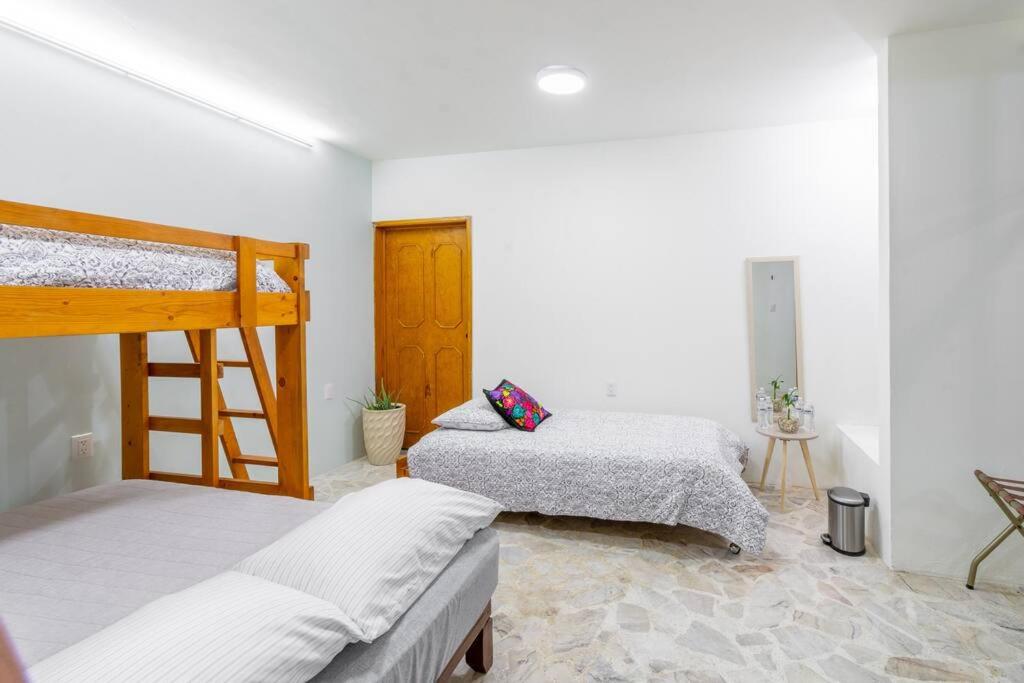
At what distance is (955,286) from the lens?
8.23 ft

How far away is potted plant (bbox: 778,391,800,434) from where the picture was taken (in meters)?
3.41

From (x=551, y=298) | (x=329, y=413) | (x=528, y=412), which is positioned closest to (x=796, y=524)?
(x=528, y=412)

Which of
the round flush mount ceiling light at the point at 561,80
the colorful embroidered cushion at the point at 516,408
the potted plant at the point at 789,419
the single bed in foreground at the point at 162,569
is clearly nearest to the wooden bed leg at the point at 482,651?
the single bed in foreground at the point at 162,569

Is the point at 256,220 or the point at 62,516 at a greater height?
the point at 256,220

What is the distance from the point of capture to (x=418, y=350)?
4.75m

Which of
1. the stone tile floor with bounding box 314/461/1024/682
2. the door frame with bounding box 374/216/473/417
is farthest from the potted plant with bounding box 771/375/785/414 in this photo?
the door frame with bounding box 374/216/473/417

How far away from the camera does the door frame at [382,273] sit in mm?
4531

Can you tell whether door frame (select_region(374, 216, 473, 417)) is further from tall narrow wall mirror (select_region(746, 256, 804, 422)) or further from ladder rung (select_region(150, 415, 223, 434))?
ladder rung (select_region(150, 415, 223, 434))

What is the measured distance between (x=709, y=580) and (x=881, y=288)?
1.62 metres

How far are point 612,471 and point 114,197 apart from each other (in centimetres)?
288

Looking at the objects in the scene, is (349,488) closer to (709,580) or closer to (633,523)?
(633,523)

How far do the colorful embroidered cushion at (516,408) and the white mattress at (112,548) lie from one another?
161 centimetres

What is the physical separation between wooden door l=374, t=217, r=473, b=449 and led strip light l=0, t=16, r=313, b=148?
1211 mm

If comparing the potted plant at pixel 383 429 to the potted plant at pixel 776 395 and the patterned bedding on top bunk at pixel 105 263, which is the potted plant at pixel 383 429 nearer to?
the patterned bedding on top bunk at pixel 105 263
